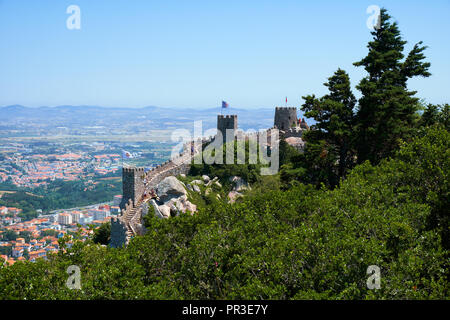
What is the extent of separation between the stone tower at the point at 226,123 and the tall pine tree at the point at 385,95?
14510 millimetres

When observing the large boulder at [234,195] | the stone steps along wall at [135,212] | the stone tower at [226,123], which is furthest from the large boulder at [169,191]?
the stone tower at [226,123]

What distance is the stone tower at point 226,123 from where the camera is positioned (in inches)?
1491

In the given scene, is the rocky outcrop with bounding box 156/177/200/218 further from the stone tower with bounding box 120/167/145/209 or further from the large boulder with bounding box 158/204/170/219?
the stone tower with bounding box 120/167/145/209

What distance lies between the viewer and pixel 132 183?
2806 cm

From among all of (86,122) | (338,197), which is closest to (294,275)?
(338,197)

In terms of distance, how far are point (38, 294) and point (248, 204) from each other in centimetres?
934

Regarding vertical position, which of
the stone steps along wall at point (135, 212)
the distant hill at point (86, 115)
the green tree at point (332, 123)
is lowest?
the stone steps along wall at point (135, 212)

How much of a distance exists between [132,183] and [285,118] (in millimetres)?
23730

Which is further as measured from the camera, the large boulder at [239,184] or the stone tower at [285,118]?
the stone tower at [285,118]

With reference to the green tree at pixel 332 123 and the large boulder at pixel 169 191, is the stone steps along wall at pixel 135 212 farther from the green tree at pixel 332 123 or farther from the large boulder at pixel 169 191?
the green tree at pixel 332 123

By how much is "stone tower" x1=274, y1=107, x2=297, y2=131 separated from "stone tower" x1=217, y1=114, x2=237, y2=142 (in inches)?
386

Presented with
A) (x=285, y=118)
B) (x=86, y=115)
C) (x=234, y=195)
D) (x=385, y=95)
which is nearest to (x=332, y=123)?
(x=385, y=95)

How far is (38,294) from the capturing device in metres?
10.0
